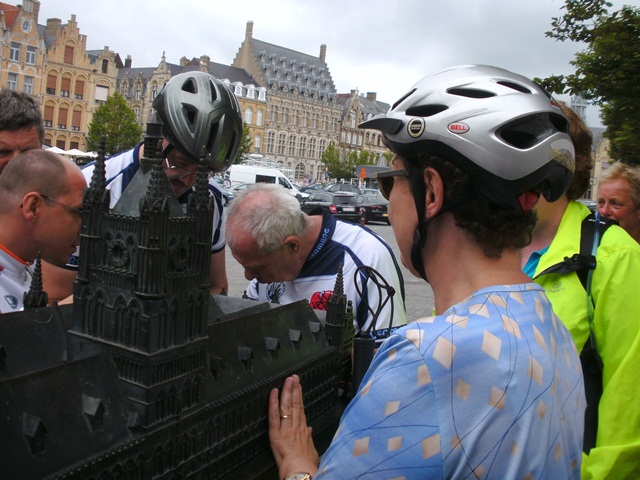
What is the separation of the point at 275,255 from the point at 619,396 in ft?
6.68

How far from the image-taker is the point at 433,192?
1773mm

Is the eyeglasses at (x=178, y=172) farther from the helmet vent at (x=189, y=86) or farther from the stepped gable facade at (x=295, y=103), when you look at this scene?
the stepped gable facade at (x=295, y=103)

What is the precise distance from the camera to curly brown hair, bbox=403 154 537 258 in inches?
67.7

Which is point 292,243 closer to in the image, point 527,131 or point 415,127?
point 415,127

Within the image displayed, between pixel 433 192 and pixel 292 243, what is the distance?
82.2 inches

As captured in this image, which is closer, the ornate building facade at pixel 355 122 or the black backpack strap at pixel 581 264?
the black backpack strap at pixel 581 264

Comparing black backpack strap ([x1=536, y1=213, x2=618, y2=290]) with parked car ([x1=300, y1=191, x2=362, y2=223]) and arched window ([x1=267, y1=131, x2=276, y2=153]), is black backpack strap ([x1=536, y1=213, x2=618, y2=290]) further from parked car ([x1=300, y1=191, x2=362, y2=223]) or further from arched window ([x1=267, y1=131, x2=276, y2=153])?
arched window ([x1=267, y1=131, x2=276, y2=153])

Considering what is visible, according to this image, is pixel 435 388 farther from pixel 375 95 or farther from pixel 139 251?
pixel 375 95

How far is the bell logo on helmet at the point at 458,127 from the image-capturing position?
68.5 inches

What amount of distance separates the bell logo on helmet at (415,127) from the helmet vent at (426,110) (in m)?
0.05

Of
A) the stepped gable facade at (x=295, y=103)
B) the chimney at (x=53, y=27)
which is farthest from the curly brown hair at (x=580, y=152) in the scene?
the stepped gable facade at (x=295, y=103)

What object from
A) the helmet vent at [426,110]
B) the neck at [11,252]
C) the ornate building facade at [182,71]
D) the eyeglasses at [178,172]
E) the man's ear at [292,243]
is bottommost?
the neck at [11,252]

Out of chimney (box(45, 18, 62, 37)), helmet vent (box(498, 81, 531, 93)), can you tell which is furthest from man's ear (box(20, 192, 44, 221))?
chimney (box(45, 18, 62, 37))

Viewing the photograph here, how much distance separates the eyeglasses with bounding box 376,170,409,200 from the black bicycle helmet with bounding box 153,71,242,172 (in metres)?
1.39
